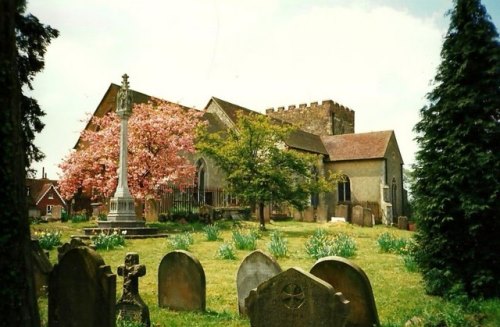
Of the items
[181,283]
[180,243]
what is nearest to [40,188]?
[180,243]

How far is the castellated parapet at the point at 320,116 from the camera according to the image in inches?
1970

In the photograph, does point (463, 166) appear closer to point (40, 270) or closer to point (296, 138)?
point (40, 270)

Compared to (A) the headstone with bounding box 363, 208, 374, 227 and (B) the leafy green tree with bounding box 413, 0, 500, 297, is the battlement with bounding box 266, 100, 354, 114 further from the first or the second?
(B) the leafy green tree with bounding box 413, 0, 500, 297

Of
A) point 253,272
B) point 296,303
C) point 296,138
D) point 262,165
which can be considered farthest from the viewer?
point 296,138

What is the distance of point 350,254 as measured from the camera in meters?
11.6

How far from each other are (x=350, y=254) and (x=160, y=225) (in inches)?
487

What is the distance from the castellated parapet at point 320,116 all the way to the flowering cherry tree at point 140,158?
1043 inches

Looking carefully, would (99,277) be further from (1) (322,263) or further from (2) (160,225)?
(2) (160,225)

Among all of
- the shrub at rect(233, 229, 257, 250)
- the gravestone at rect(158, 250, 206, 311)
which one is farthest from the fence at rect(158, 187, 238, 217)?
the gravestone at rect(158, 250, 206, 311)

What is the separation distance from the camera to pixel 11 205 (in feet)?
11.6

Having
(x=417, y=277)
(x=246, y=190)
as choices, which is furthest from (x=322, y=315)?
(x=246, y=190)

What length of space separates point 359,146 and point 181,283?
34.6 m

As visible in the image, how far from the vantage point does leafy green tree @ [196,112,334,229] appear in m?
20.2

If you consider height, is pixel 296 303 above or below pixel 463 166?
below
